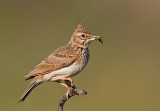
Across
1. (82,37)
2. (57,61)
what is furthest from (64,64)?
(82,37)

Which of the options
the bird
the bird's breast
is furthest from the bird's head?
the bird's breast

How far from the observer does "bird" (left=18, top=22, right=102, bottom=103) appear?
8.06 meters

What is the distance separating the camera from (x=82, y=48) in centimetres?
878

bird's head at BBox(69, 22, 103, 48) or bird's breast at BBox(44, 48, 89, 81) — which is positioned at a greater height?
bird's head at BBox(69, 22, 103, 48)

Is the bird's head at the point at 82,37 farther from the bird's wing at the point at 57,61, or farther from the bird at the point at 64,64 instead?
the bird's wing at the point at 57,61

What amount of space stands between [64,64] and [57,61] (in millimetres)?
192

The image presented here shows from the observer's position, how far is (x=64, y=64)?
8344 millimetres

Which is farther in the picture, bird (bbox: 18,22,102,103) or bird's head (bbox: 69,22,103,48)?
bird's head (bbox: 69,22,103,48)

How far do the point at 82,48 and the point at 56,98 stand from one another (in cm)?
598

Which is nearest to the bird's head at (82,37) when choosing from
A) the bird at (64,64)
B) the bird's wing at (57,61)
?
the bird at (64,64)

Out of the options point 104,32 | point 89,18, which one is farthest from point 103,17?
point 104,32

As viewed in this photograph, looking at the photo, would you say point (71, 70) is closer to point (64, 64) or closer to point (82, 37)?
point (64, 64)

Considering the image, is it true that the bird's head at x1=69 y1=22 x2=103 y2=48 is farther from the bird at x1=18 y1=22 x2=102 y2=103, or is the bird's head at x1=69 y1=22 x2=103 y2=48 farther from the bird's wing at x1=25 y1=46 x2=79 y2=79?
the bird's wing at x1=25 y1=46 x2=79 y2=79

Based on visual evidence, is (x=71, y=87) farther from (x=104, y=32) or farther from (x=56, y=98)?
(x=104, y=32)
